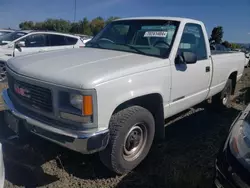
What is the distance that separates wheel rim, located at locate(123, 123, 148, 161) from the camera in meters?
2.99

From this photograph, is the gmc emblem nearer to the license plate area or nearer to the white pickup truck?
the white pickup truck

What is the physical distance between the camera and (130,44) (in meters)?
3.69

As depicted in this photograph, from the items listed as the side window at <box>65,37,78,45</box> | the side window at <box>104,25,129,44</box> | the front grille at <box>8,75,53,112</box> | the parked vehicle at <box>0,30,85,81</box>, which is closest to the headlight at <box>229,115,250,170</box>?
the front grille at <box>8,75,53,112</box>

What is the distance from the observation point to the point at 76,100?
242 cm

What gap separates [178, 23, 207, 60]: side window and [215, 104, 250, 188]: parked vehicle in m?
1.60

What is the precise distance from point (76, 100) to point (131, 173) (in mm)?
1286

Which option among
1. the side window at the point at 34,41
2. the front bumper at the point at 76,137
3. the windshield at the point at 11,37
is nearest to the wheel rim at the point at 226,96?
the front bumper at the point at 76,137

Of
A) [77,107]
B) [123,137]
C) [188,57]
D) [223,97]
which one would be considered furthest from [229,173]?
Result: [223,97]

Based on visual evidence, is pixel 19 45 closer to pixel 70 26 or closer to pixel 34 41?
pixel 34 41

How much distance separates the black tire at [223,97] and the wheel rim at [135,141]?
2931 millimetres

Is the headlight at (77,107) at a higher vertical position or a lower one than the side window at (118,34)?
lower

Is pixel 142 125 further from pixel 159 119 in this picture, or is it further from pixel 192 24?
pixel 192 24

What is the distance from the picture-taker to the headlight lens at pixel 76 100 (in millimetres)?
2398

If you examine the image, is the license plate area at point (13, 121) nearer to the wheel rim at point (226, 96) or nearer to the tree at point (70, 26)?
the wheel rim at point (226, 96)
